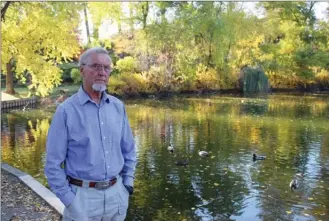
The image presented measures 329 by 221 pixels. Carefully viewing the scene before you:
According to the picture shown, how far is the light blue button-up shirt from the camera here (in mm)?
2547

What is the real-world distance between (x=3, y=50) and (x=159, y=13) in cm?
2071

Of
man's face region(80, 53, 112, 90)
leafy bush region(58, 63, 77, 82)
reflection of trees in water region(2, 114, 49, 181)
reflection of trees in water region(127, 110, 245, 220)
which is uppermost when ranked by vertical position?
leafy bush region(58, 63, 77, 82)

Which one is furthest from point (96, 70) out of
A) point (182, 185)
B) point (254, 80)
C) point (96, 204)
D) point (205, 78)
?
point (254, 80)

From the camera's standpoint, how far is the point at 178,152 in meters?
10.6


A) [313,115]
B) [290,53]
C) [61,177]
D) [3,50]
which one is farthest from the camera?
[290,53]

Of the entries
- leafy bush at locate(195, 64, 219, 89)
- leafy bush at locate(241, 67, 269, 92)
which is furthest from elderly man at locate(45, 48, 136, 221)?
leafy bush at locate(241, 67, 269, 92)

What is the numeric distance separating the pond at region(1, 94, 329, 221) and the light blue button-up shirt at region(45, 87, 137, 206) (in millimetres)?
3742

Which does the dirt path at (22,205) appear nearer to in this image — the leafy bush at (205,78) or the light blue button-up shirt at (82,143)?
the light blue button-up shirt at (82,143)

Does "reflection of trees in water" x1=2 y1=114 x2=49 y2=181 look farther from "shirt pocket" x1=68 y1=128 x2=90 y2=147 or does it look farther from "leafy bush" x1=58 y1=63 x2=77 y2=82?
"leafy bush" x1=58 y1=63 x2=77 y2=82

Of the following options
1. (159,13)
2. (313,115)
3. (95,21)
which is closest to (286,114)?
(313,115)

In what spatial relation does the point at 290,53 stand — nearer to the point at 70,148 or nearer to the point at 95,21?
the point at 95,21

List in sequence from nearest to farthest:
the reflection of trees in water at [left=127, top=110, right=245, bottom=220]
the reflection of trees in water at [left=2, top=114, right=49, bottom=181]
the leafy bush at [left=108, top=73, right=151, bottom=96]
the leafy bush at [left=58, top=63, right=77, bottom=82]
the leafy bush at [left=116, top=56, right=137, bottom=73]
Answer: the reflection of trees in water at [left=127, top=110, right=245, bottom=220], the reflection of trees in water at [left=2, top=114, right=49, bottom=181], the leafy bush at [left=108, top=73, right=151, bottom=96], the leafy bush at [left=116, top=56, right=137, bottom=73], the leafy bush at [left=58, top=63, right=77, bottom=82]

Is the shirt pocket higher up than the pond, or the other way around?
the shirt pocket

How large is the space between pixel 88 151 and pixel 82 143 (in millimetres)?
62
